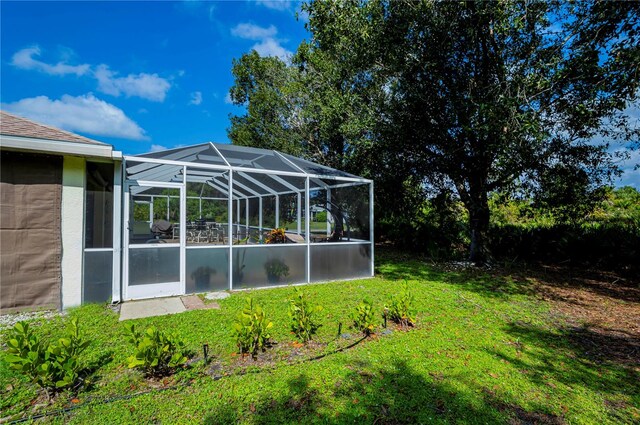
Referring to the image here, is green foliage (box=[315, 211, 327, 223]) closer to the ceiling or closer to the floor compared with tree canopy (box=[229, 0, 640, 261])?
closer to the floor

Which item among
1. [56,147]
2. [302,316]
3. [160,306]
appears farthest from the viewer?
[160,306]

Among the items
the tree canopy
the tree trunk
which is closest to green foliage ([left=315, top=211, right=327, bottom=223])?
the tree canopy

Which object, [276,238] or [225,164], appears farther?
[276,238]

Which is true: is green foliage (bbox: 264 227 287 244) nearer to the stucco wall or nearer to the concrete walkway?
the concrete walkway

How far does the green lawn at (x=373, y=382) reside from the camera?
2.61 metres

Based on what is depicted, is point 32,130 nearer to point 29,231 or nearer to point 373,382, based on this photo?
point 29,231

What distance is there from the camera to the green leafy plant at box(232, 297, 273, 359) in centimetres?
348

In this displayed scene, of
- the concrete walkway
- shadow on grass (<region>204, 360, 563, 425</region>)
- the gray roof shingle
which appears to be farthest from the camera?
the concrete walkway

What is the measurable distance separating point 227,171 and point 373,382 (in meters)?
5.33

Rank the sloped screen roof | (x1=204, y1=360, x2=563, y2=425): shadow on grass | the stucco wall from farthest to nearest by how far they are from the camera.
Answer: the sloped screen roof, the stucco wall, (x1=204, y1=360, x2=563, y2=425): shadow on grass

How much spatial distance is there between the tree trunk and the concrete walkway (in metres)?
7.87

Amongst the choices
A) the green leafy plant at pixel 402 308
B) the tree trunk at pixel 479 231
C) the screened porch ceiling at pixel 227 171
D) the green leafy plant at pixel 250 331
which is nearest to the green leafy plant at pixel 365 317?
the green leafy plant at pixel 402 308

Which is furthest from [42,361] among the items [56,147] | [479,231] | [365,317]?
[479,231]

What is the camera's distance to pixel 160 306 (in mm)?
5535
